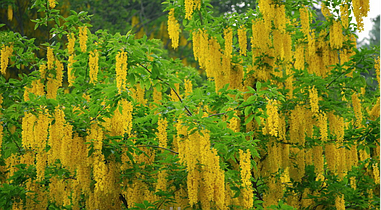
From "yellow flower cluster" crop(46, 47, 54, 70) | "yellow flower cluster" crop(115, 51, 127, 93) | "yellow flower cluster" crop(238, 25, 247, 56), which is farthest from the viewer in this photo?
"yellow flower cluster" crop(238, 25, 247, 56)

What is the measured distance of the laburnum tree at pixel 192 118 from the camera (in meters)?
5.36

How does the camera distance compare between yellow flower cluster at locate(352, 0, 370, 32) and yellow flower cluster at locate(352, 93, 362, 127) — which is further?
yellow flower cluster at locate(352, 93, 362, 127)

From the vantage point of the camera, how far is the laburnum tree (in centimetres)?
536

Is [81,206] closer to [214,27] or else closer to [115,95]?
[115,95]

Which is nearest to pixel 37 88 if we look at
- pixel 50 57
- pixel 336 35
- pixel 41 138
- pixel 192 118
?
pixel 50 57

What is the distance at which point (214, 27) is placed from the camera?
6895mm

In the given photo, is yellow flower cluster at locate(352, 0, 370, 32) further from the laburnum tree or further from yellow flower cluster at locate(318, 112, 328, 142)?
yellow flower cluster at locate(318, 112, 328, 142)

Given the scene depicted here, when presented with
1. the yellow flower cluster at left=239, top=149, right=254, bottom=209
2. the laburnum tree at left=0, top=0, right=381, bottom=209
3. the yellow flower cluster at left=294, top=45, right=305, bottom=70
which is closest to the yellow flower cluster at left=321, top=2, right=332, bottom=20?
the laburnum tree at left=0, top=0, right=381, bottom=209

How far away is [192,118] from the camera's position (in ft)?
16.4

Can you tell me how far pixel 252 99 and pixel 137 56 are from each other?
156 cm

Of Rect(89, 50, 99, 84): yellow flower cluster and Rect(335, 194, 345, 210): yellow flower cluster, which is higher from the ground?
Rect(89, 50, 99, 84): yellow flower cluster

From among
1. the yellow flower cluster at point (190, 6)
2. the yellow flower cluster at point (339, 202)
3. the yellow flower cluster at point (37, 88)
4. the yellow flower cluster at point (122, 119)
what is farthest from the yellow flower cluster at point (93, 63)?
the yellow flower cluster at point (339, 202)

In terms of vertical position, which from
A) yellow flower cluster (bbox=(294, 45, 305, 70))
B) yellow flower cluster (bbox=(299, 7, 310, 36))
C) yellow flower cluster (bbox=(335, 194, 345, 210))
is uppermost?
yellow flower cluster (bbox=(299, 7, 310, 36))

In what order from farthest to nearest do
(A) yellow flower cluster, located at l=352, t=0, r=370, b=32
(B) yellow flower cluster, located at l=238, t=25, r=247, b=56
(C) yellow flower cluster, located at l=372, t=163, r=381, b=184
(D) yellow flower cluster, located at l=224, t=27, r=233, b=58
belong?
(C) yellow flower cluster, located at l=372, t=163, r=381, b=184, (B) yellow flower cluster, located at l=238, t=25, r=247, b=56, (A) yellow flower cluster, located at l=352, t=0, r=370, b=32, (D) yellow flower cluster, located at l=224, t=27, r=233, b=58
